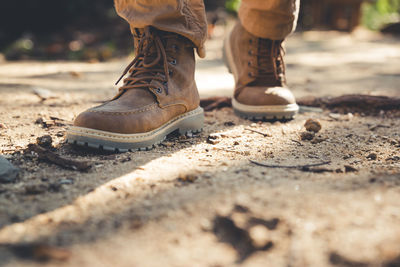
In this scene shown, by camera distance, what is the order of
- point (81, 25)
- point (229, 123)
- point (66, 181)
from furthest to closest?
1. point (81, 25)
2. point (229, 123)
3. point (66, 181)

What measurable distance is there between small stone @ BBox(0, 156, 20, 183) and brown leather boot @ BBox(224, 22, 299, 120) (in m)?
1.19

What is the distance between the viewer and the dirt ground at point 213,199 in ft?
2.73

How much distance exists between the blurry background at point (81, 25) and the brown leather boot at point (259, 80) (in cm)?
242

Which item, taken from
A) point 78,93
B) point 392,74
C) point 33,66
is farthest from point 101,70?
point 392,74

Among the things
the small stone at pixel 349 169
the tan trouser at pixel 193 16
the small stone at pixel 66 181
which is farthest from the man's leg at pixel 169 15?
the small stone at pixel 349 169

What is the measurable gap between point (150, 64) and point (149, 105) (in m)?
0.18

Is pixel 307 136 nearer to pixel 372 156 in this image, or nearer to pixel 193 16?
pixel 372 156

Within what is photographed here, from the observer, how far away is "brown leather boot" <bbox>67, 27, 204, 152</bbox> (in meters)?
1.38

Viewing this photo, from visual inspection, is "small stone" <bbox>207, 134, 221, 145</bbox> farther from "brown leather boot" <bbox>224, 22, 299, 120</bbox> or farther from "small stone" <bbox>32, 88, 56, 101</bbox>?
"small stone" <bbox>32, 88, 56, 101</bbox>

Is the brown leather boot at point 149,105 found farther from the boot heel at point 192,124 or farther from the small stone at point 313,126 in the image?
the small stone at point 313,126

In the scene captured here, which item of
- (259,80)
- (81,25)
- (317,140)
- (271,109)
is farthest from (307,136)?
(81,25)

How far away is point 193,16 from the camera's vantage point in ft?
5.21

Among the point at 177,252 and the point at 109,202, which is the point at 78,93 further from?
the point at 177,252

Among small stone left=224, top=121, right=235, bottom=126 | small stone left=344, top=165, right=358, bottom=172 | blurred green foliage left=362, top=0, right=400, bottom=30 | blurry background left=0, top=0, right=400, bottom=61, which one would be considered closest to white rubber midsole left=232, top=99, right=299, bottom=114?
small stone left=224, top=121, right=235, bottom=126
